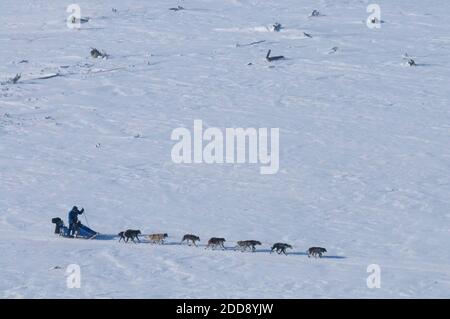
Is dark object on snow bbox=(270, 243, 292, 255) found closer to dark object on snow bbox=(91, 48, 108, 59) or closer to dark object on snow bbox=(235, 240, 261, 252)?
dark object on snow bbox=(235, 240, 261, 252)

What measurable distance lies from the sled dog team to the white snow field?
213mm

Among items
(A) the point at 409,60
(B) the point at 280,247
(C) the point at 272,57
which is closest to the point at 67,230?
(B) the point at 280,247

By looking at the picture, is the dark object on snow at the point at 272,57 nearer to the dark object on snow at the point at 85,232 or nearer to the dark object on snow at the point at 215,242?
the dark object on snow at the point at 85,232

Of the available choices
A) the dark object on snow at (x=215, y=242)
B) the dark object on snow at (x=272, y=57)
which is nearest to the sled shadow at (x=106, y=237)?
the dark object on snow at (x=215, y=242)

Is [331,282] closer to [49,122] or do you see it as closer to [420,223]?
[420,223]

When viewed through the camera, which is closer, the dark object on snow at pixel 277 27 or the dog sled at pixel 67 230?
the dog sled at pixel 67 230

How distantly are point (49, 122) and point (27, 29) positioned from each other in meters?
13.9

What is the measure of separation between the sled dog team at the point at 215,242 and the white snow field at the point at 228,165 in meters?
0.21

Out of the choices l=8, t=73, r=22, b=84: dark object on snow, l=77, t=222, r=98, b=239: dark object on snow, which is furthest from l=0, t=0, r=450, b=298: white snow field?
l=77, t=222, r=98, b=239: dark object on snow

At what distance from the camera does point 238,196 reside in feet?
71.2

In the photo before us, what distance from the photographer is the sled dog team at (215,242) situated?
57.7 ft
